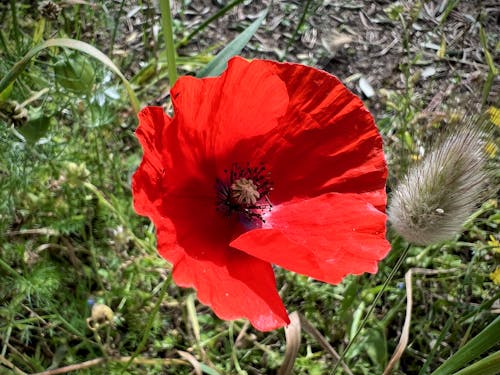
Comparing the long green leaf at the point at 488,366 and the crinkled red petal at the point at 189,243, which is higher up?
the crinkled red petal at the point at 189,243

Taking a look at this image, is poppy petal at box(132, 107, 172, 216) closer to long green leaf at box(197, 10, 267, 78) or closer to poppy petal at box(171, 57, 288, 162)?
poppy petal at box(171, 57, 288, 162)

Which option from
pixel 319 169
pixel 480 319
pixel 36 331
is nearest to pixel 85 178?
pixel 36 331

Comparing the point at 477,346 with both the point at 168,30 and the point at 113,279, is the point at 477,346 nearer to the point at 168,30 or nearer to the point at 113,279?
the point at 168,30

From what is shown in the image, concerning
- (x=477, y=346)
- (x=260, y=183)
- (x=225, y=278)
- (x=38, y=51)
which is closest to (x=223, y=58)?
(x=260, y=183)

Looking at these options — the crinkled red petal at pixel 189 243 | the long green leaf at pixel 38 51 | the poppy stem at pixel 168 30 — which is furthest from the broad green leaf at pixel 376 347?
the long green leaf at pixel 38 51

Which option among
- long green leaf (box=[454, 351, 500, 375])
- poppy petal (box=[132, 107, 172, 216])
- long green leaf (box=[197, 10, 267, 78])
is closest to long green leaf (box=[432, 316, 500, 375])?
long green leaf (box=[454, 351, 500, 375])

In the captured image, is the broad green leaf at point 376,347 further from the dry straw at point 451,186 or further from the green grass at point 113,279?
the dry straw at point 451,186
